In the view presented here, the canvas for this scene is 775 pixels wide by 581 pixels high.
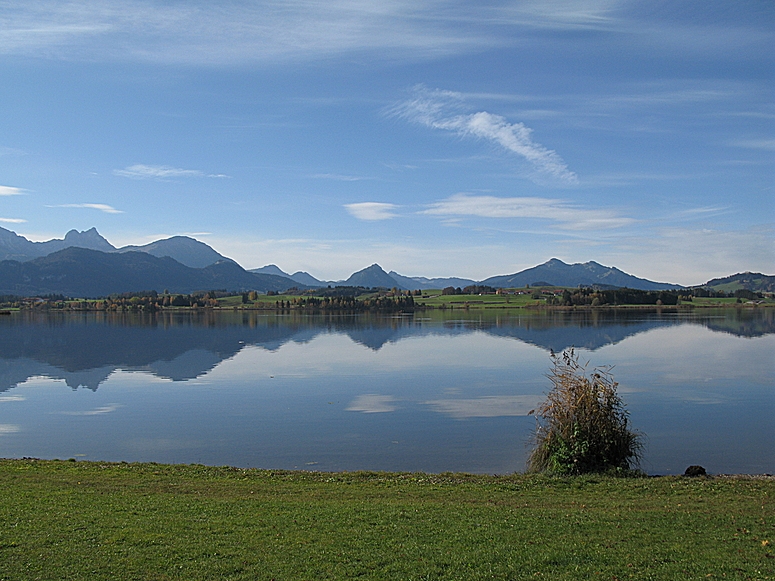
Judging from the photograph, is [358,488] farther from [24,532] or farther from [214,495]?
[24,532]

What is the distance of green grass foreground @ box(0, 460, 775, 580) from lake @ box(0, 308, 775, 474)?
4.59m

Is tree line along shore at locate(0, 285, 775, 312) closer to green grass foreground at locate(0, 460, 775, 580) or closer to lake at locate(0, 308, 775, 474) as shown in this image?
lake at locate(0, 308, 775, 474)

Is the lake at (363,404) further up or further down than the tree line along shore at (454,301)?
further down

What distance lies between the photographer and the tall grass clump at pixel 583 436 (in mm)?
16766

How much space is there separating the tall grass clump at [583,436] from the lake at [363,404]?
1304mm

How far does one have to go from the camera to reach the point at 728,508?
468 inches

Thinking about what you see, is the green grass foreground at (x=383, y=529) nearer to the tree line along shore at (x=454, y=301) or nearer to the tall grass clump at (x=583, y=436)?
the tall grass clump at (x=583, y=436)

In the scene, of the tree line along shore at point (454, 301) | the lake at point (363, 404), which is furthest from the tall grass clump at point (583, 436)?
the tree line along shore at point (454, 301)

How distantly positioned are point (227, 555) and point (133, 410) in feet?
73.9

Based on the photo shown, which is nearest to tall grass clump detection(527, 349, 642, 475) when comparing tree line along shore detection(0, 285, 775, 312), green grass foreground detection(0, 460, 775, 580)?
green grass foreground detection(0, 460, 775, 580)

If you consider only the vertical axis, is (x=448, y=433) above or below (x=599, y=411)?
below

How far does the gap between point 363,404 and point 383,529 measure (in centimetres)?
1953

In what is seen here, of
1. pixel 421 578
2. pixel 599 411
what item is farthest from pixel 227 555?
pixel 599 411

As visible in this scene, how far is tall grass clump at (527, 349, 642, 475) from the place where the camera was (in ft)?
55.0
